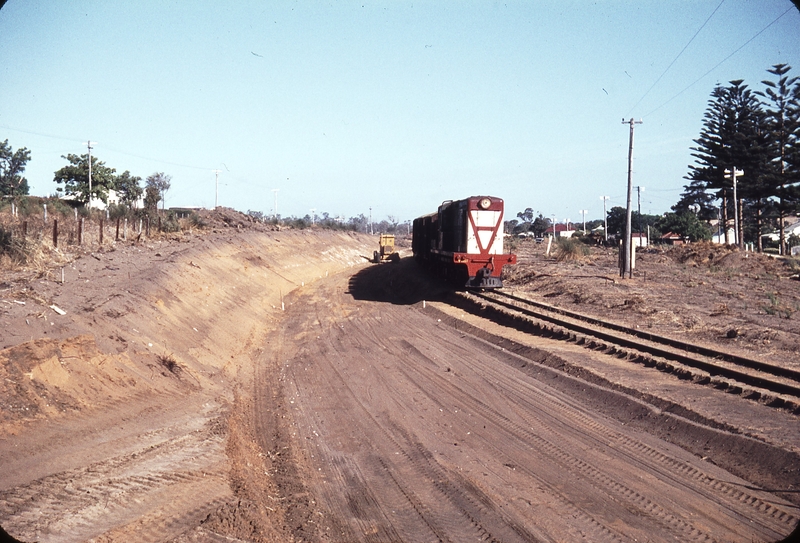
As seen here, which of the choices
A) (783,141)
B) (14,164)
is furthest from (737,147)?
(14,164)

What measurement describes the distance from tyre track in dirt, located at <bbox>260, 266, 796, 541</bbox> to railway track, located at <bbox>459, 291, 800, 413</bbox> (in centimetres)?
281

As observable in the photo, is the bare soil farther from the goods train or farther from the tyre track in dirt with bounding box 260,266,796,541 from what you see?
the goods train

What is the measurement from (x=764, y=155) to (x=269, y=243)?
44.0m

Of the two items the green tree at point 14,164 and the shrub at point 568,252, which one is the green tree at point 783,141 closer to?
the shrub at point 568,252

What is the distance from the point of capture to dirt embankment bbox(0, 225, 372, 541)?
6500 mm

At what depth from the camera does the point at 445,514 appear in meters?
7.01

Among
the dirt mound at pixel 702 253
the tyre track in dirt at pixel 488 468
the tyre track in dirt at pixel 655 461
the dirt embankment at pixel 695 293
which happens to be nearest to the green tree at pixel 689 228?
the dirt mound at pixel 702 253

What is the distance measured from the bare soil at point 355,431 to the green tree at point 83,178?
1316 inches

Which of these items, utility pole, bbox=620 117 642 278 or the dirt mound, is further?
the dirt mound

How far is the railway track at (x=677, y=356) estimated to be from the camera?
1116 centimetres

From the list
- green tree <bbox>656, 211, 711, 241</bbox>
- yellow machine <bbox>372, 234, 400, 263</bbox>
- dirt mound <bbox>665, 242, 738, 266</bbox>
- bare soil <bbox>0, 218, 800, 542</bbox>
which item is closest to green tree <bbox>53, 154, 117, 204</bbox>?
yellow machine <bbox>372, 234, 400, 263</bbox>

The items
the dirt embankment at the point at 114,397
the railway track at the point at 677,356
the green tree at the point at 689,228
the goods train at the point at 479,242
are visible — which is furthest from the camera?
the green tree at the point at 689,228

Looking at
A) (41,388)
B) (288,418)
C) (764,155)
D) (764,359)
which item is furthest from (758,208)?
(41,388)

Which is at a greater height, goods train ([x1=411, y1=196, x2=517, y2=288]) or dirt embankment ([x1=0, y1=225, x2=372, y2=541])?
goods train ([x1=411, y1=196, x2=517, y2=288])
